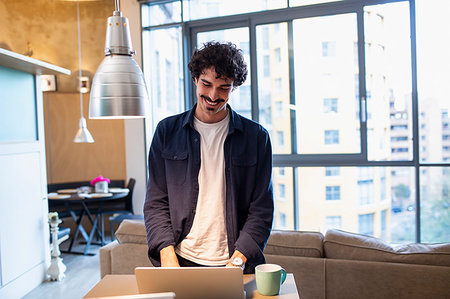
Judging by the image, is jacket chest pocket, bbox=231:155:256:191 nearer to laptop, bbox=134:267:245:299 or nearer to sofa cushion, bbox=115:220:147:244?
laptop, bbox=134:267:245:299

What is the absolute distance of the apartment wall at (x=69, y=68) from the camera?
6.50m

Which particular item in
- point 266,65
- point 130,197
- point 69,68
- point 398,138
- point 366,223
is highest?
point 69,68

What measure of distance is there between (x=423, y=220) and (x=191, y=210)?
402 centimetres

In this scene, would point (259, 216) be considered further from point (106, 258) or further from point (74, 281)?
point (74, 281)

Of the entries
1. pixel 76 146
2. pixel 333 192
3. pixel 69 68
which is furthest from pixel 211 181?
pixel 69 68

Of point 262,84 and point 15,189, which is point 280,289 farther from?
point 262,84

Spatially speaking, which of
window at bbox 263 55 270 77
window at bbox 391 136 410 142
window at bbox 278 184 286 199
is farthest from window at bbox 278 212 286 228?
window at bbox 263 55 270 77

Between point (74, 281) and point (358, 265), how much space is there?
3.17m

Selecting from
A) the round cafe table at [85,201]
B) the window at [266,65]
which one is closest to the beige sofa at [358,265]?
the window at [266,65]

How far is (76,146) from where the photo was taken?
6645mm

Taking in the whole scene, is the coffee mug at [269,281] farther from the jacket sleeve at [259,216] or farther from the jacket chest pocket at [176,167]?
the jacket chest pocket at [176,167]

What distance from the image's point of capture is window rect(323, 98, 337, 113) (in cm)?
505

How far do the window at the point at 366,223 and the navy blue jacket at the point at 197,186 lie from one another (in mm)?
3875

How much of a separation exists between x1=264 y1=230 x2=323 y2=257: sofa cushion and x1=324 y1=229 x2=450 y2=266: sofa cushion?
0.18 ft
